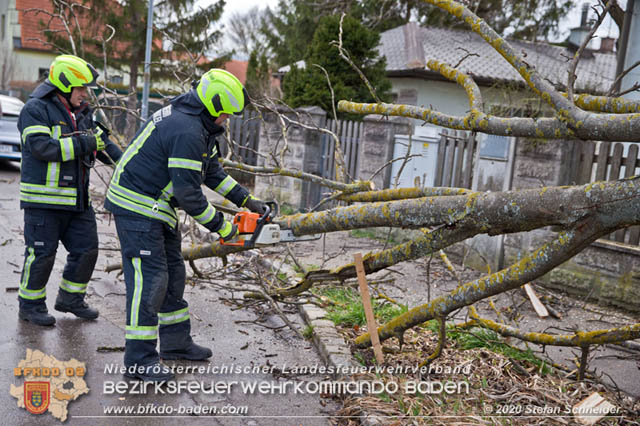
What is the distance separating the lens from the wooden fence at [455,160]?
725 cm

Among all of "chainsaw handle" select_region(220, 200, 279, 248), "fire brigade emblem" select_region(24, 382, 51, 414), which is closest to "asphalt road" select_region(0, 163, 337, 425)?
"fire brigade emblem" select_region(24, 382, 51, 414)

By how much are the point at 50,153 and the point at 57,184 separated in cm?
25

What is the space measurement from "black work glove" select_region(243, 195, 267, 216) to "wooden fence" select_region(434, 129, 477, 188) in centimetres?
380

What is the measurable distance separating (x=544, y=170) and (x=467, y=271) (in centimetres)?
145

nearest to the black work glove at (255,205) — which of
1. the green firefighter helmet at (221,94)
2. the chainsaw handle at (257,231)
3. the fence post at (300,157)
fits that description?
the chainsaw handle at (257,231)

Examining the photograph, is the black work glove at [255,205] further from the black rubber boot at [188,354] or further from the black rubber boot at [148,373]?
the black rubber boot at [148,373]

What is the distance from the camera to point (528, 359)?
158 inches

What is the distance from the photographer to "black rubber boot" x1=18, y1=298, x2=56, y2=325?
446 cm

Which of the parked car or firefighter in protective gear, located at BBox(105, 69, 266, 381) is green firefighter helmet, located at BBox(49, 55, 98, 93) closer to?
firefighter in protective gear, located at BBox(105, 69, 266, 381)

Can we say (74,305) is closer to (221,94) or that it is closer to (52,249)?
(52,249)

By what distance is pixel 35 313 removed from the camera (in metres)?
4.49

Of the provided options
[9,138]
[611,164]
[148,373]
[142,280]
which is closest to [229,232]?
[142,280]

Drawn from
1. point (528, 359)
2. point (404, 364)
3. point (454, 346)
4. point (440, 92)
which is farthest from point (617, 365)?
point (440, 92)

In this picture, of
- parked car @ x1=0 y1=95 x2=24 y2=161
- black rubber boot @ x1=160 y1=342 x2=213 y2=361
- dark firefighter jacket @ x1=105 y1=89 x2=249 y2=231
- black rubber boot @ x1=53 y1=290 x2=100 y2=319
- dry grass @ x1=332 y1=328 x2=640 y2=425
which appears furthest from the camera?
parked car @ x1=0 y1=95 x2=24 y2=161
